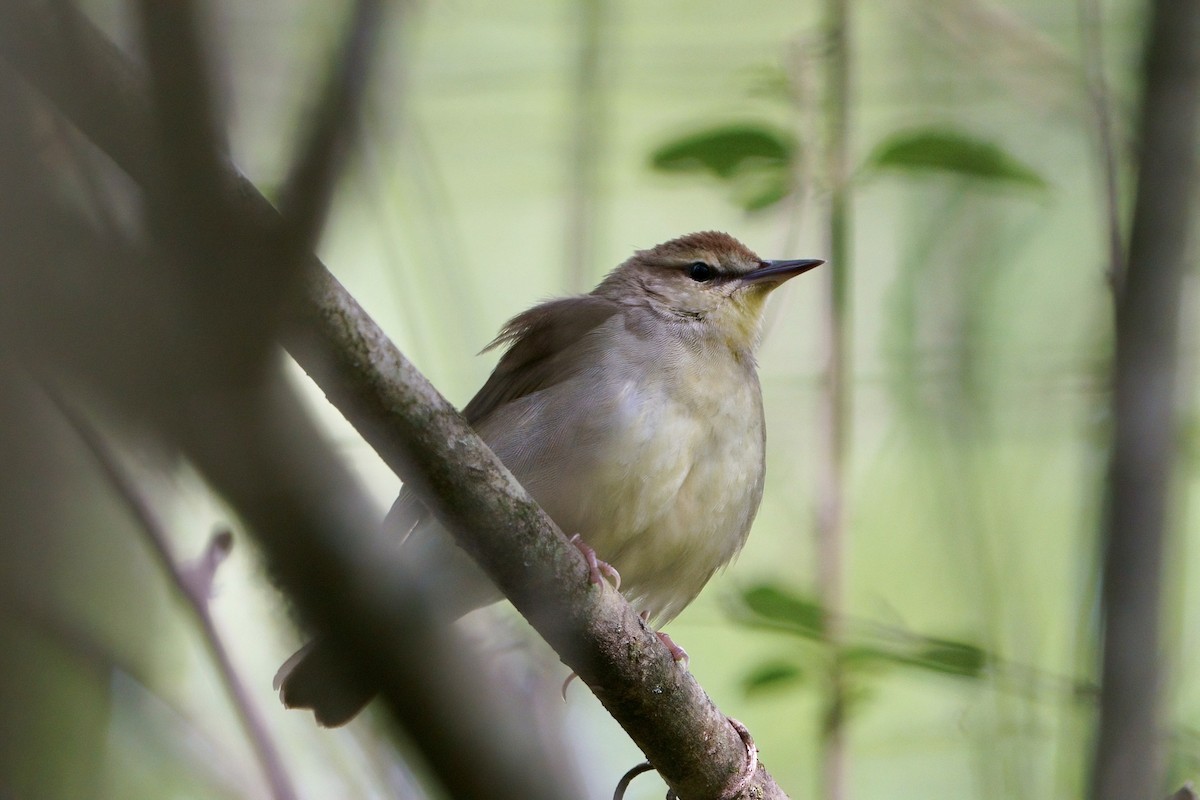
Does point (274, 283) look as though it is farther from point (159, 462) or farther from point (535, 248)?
point (535, 248)

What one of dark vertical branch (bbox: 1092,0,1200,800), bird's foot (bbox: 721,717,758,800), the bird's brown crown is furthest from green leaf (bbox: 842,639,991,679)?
the bird's brown crown

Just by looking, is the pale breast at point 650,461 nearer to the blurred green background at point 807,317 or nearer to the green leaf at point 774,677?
the blurred green background at point 807,317

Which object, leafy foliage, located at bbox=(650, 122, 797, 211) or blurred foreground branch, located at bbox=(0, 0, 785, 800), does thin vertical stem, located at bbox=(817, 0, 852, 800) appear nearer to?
leafy foliage, located at bbox=(650, 122, 797, 211)

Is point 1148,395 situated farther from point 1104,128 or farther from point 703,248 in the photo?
point 703,248

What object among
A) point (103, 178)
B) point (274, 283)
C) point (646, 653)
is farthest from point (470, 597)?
point (274, 283)

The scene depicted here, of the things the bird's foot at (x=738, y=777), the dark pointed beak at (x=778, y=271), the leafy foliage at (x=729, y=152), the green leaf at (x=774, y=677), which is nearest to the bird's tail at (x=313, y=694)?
the bird's foot at (x=738, y=777)

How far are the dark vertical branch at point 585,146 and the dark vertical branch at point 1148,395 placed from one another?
2.20 meters

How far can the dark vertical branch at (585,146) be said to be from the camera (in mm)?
4402

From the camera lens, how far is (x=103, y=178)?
2.31 meters

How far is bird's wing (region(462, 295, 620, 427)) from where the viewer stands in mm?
4602

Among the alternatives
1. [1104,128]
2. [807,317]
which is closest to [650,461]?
[1104,128]

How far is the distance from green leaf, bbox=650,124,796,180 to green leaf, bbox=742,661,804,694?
4.74 ft

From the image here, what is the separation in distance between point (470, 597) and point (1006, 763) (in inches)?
68.8

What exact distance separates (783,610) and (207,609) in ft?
4.60
